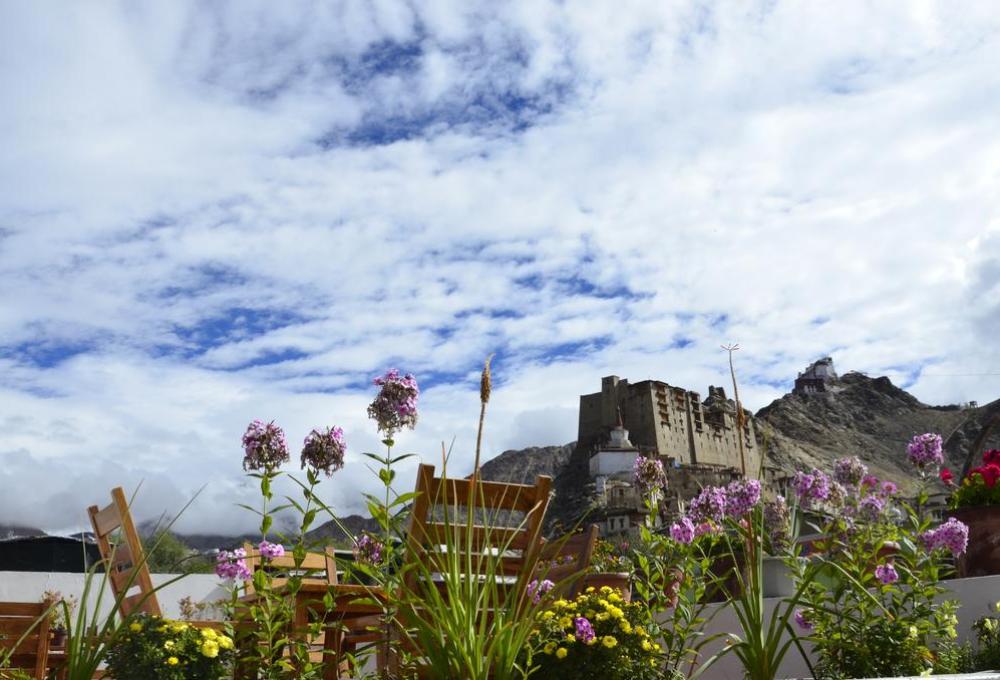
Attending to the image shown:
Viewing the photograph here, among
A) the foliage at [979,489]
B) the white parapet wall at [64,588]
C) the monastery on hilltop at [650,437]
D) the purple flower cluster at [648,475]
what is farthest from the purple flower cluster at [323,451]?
the monastery on hilltop at [650,437]

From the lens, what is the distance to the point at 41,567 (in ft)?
39.9

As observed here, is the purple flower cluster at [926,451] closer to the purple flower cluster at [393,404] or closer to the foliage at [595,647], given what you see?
the foliage at [595,647]

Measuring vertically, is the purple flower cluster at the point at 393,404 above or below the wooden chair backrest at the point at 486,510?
above

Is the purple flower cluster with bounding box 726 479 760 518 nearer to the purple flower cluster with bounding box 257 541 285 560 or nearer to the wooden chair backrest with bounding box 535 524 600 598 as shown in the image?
the wooden chair backrest with bounding box 535 524 600 598

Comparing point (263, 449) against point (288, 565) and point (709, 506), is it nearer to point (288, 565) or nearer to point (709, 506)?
point (288, 565)

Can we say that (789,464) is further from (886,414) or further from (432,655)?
(432,655)

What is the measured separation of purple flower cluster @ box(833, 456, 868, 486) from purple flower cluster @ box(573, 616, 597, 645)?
6.47 ft

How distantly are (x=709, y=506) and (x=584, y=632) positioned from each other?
1012 millimetres

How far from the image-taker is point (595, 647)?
2.48 metres

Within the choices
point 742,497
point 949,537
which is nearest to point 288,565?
point 742,497

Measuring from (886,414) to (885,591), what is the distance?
119993mm

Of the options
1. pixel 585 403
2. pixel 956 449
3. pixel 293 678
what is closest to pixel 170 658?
pixel 293 678

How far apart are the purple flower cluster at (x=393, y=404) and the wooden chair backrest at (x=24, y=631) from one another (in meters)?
1.87

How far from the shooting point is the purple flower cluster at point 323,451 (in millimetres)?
2832
